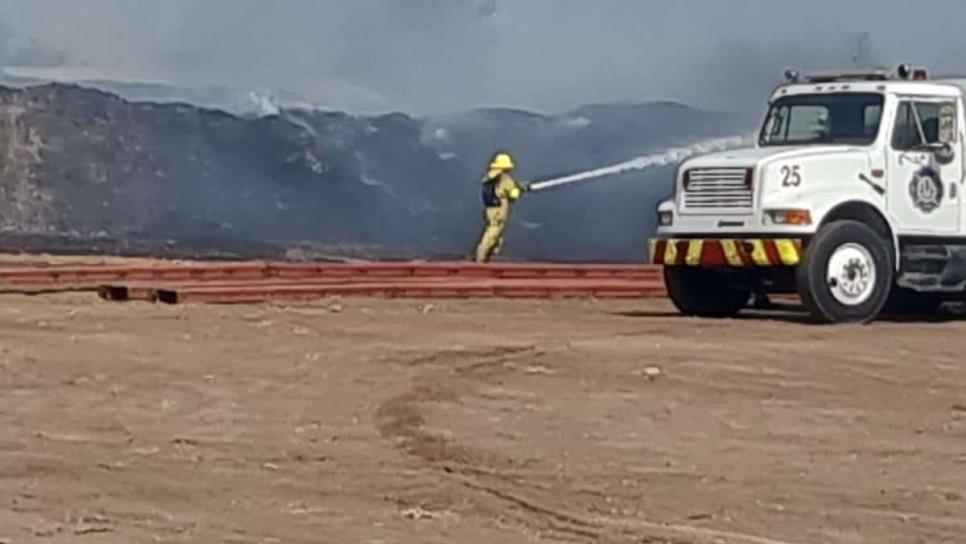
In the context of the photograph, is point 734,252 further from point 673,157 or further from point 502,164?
point 502,164

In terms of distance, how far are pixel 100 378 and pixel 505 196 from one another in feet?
44.3

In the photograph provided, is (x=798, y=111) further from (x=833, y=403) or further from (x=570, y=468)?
→ (x=570, y=468)

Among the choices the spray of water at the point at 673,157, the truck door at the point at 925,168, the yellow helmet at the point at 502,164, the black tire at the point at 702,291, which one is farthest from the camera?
the yellow helmet at the point at 502,164

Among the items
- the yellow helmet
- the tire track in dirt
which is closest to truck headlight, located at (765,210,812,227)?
the tire track in dirt

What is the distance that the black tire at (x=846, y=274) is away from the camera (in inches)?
811

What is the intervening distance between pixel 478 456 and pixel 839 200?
8.80 meters

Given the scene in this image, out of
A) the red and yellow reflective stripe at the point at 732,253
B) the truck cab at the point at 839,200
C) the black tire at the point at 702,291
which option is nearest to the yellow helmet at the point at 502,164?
the black tire at the point at 702,291

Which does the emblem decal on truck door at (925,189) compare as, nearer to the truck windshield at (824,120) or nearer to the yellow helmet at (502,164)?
the truck windshield at (824,120)

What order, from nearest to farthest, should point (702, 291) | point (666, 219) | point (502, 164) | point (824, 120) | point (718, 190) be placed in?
point (718, 190), point (824, 120), point (666, 219), point (702, 291), point (502, 164)

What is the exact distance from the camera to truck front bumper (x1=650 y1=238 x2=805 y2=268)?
20.6 m

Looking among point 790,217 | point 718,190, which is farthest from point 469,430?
point 718,190

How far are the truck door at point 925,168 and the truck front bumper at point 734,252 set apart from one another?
4.06 ft

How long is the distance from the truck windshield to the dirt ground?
197 cm

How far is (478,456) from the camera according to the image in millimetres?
12805
